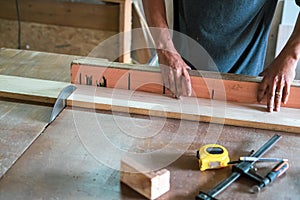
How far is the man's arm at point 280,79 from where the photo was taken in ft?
4.39

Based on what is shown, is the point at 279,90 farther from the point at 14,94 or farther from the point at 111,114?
the point at 14,94

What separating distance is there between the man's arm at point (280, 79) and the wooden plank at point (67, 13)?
162 centimetres

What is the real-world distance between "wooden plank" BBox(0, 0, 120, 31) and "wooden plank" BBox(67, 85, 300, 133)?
5.05ft

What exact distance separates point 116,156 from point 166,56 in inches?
18.4

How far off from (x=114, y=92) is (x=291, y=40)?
1.82ft

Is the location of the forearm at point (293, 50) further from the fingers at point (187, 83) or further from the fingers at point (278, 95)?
the fingers at point (187, 83)

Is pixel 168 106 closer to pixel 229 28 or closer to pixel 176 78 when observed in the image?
pixel 176 78

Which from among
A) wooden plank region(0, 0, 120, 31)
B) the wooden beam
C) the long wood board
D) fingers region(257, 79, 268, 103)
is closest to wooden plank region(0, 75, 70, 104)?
the long wood board

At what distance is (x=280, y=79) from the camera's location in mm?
1348

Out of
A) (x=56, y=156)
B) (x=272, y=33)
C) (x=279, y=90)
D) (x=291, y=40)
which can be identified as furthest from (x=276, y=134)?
(x=272, y=33)

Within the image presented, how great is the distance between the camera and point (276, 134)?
1.24m

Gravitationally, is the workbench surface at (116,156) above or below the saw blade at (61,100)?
below

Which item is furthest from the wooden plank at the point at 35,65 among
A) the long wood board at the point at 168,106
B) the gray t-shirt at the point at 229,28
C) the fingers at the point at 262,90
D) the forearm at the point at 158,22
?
the fingers at the point at 262,90

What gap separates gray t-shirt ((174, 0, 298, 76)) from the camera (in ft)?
5.33
